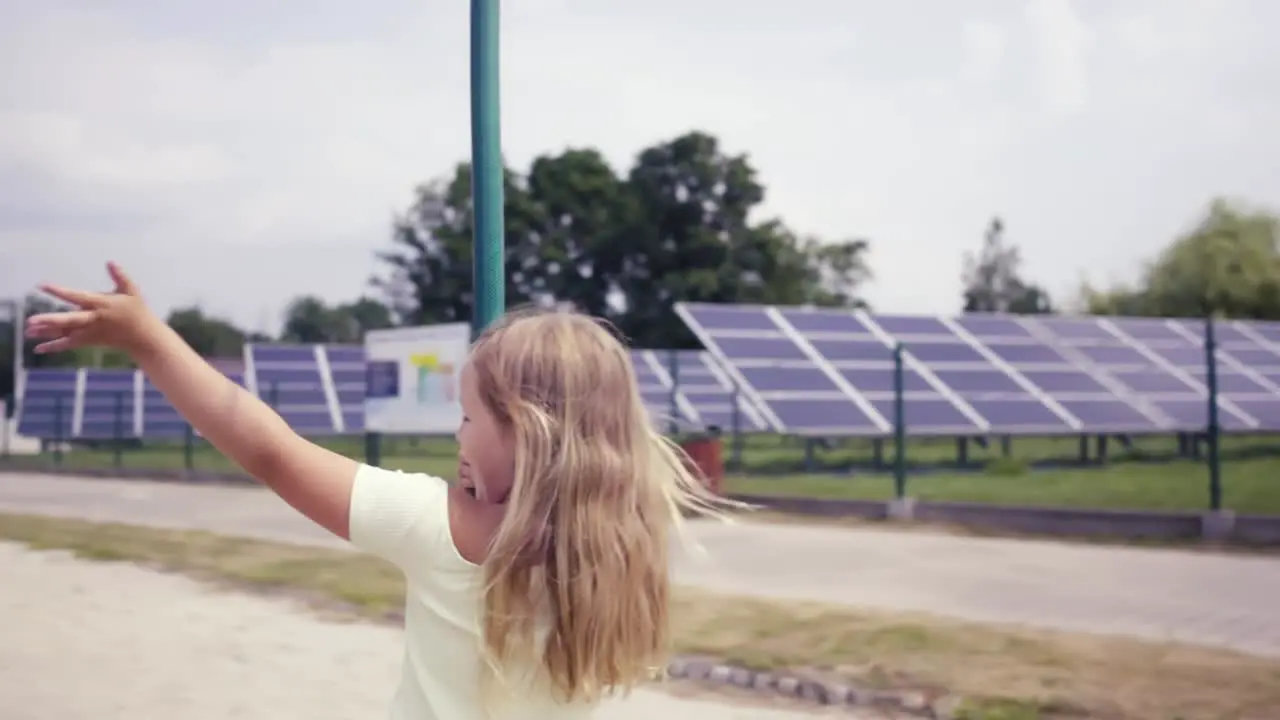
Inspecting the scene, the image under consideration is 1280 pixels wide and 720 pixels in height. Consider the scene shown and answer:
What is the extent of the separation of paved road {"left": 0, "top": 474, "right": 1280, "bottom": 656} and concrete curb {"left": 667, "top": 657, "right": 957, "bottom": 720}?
0.81 m

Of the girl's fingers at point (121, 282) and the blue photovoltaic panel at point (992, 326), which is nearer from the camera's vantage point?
the girl's fingers at point (121, 282)

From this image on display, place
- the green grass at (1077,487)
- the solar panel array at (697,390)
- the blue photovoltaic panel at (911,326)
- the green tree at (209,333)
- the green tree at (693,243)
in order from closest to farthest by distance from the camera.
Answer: the green grass at (1077,487) < the blue photovoltaic panel at (911,326) < the solar panel array at (697,390) < the green tree at (693,243) < the green tree at (209,333)

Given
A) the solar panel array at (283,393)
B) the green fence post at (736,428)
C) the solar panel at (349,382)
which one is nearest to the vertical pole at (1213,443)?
the green fence post at (736,428)

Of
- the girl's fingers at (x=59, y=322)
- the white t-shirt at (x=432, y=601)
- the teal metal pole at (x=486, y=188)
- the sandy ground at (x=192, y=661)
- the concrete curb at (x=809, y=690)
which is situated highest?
the teal metal pole at (x=486, y=188)

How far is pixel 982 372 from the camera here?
2022cm

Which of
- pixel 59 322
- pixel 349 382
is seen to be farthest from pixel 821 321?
pixel 59 322

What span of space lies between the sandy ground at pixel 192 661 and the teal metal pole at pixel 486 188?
3.16 metres

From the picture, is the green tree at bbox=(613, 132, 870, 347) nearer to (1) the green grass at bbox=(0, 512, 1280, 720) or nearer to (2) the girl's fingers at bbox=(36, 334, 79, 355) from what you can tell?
(1) the green grass at bbox=(0, 512, 1280, 720)

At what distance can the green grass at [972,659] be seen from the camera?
249 inches

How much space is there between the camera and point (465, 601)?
208 cm

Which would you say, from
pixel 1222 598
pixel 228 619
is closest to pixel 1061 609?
pixel 1222 598

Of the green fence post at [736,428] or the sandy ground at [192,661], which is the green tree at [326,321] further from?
the sandy ground at [192,661]

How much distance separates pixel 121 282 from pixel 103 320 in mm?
85

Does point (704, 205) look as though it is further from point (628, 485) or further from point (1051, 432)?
point (628, 485)
